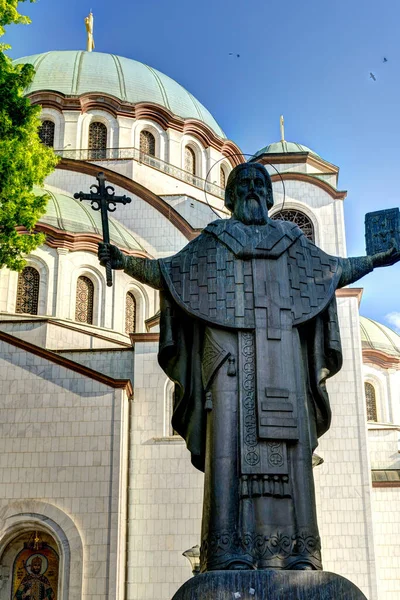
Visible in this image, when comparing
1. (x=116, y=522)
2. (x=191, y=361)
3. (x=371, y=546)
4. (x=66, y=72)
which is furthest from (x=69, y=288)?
(x=191, y=361)

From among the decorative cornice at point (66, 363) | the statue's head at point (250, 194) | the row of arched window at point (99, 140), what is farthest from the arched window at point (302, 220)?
the statue's head at point (250, 194)

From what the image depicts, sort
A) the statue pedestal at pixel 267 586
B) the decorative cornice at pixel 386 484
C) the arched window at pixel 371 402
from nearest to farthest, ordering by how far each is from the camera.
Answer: the statue pedestal at pixel 267 586 → the decorative cornice at pixel 386 484 → the arched window at pixel 371 402

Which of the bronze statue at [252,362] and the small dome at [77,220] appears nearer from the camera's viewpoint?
the bronze statue at [252,362]

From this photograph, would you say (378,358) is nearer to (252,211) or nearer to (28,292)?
(28,292)

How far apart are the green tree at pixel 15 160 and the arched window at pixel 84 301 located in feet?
30.7

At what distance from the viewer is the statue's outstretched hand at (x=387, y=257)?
20.3 feet

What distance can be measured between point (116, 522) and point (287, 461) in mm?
12896

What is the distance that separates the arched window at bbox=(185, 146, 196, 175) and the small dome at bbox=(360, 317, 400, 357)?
396 inches

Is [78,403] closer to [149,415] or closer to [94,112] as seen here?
[149,415]

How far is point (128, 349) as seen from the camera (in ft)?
70.5

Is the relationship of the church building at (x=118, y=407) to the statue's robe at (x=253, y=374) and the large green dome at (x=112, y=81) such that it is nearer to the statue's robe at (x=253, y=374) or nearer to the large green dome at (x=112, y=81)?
the large green dome at (x=112, y=81)

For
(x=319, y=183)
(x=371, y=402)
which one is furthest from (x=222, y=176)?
(x=371, y=402)

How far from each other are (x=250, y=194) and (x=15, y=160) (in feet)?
24.9

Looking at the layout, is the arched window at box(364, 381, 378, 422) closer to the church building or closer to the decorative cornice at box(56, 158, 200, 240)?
the church building
